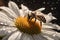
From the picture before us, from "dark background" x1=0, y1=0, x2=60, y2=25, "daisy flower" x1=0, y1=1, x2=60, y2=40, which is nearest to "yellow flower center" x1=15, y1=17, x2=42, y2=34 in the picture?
"daisy flower" x1=0, y1=1, x2=60, y2=40

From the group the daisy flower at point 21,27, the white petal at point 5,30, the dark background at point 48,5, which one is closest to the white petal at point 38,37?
the daisy flower at point 21,27

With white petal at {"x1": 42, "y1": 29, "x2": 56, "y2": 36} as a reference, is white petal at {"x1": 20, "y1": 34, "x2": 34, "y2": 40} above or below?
below

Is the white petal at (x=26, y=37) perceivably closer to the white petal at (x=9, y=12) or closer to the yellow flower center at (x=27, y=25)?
the yellow flower center at (x=27, y=25)

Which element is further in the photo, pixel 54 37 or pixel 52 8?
pixel 52 8

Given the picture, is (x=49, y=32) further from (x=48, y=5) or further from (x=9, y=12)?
(x=48, y=5)

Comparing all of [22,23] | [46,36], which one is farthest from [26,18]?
[46,36]

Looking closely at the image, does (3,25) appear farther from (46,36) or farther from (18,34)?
(46,36)

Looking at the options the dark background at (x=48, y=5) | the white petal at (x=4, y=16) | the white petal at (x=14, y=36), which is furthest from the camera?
the dark background at (x=48, y=5)

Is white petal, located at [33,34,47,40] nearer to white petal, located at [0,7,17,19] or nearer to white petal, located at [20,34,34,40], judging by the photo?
white petal, located at [20,34,34,40]
